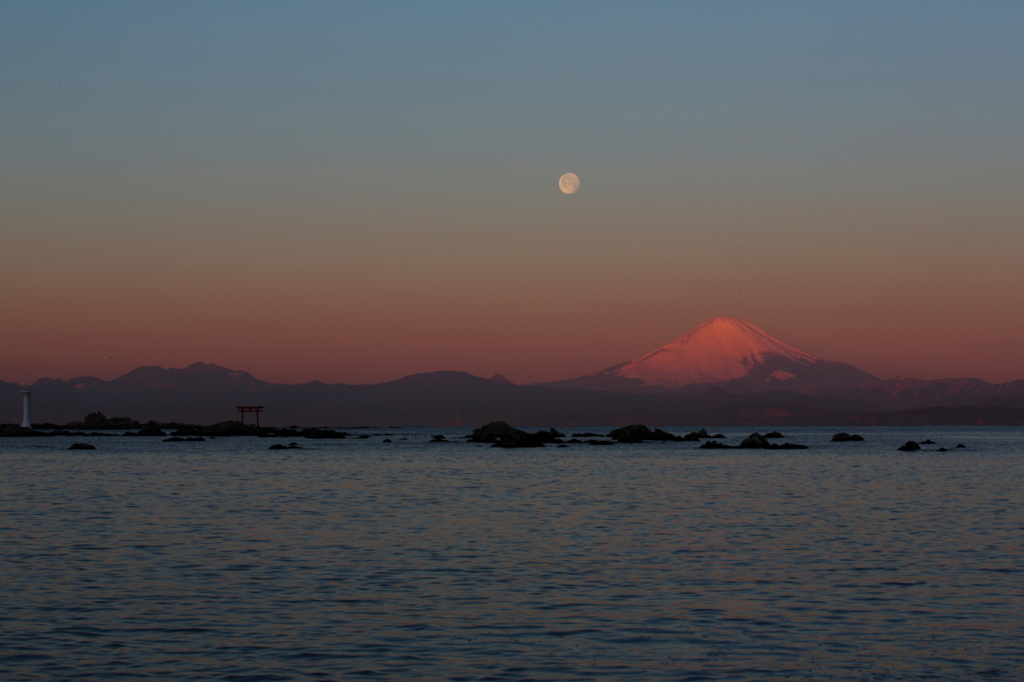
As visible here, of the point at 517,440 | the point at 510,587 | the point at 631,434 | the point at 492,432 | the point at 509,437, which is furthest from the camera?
the point at 631,434

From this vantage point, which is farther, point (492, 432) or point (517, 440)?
point (492, 432)

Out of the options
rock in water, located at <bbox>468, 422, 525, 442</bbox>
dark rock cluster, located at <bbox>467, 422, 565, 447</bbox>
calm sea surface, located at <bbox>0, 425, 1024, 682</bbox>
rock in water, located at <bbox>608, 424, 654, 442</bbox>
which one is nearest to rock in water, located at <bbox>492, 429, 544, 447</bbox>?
dark rock cluster, located at <bbox>467, 422, 565, 447</bbox>

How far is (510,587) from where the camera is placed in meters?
24.6

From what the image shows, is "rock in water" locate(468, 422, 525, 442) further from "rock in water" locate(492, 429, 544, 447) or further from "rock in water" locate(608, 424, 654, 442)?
"rock in water" locate(608, 424, 654, 442)

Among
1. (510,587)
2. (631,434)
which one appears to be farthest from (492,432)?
(510,587)

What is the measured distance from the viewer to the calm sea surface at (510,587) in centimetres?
1697

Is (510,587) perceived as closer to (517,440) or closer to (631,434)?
(517,440)

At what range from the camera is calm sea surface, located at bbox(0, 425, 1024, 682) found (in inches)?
668

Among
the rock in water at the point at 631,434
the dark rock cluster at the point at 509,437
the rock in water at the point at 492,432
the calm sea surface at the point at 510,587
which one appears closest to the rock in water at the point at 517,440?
the dark rock cluster at the point at 509,437

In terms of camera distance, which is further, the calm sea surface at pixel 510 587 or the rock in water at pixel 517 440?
the rock in water at pixel 517 440

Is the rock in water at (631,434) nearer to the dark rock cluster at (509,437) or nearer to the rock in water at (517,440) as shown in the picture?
the dark rock cluster at (509,437)

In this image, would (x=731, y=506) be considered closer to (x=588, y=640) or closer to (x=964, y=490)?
(x=964, y=490)

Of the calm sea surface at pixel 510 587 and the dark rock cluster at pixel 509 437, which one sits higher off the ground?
the dark rock cluster at pixel 509 437

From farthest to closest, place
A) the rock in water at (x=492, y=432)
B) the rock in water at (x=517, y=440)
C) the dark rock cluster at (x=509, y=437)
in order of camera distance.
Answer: the rock in water at (x=492, y=432)
the dark rock cluster at (x=509, y=437)
the rock in water at (x=517, y=440)
